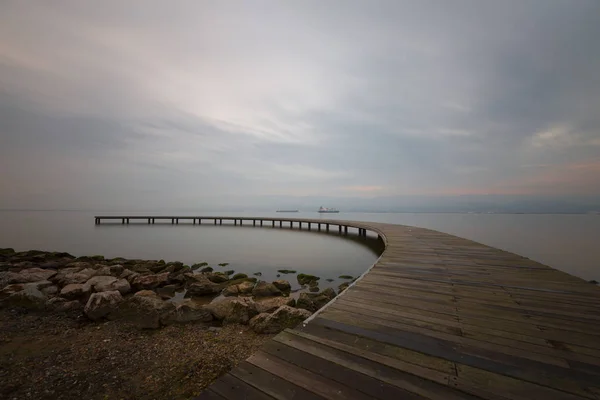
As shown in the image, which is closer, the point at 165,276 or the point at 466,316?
the point at 466,316

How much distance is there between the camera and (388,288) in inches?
181

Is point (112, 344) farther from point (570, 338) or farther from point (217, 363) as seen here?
point (570, 338)

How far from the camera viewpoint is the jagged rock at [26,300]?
251 inches

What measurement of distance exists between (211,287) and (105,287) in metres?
3.34

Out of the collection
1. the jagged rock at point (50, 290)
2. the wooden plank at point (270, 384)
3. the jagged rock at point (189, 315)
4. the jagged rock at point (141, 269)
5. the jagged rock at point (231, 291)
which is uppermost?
the wooden plank at point (270, 384)

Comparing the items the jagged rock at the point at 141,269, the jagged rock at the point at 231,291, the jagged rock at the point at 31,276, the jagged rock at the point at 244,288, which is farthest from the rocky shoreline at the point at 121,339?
the jagged rock at the point at 141,269

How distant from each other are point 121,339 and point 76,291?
4.22 m

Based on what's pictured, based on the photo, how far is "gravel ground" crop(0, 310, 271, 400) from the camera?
3412mm

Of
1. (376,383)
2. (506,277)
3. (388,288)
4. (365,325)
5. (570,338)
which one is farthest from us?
(506,277)

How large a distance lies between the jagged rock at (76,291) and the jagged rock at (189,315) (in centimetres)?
418

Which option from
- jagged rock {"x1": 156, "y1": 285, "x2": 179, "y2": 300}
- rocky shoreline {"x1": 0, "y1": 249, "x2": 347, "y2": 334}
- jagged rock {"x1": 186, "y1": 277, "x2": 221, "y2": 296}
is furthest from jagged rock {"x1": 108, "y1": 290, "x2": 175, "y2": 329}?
jagged rock {"x1": 156, "y1": 285, "x2": 179, "y2": 300}

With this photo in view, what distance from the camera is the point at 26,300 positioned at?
6.45 metres

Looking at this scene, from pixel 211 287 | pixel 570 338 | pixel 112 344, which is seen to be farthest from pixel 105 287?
pixel 570 338

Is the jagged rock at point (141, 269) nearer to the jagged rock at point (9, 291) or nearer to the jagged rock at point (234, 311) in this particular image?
the jagged rock at point (9, 291)
